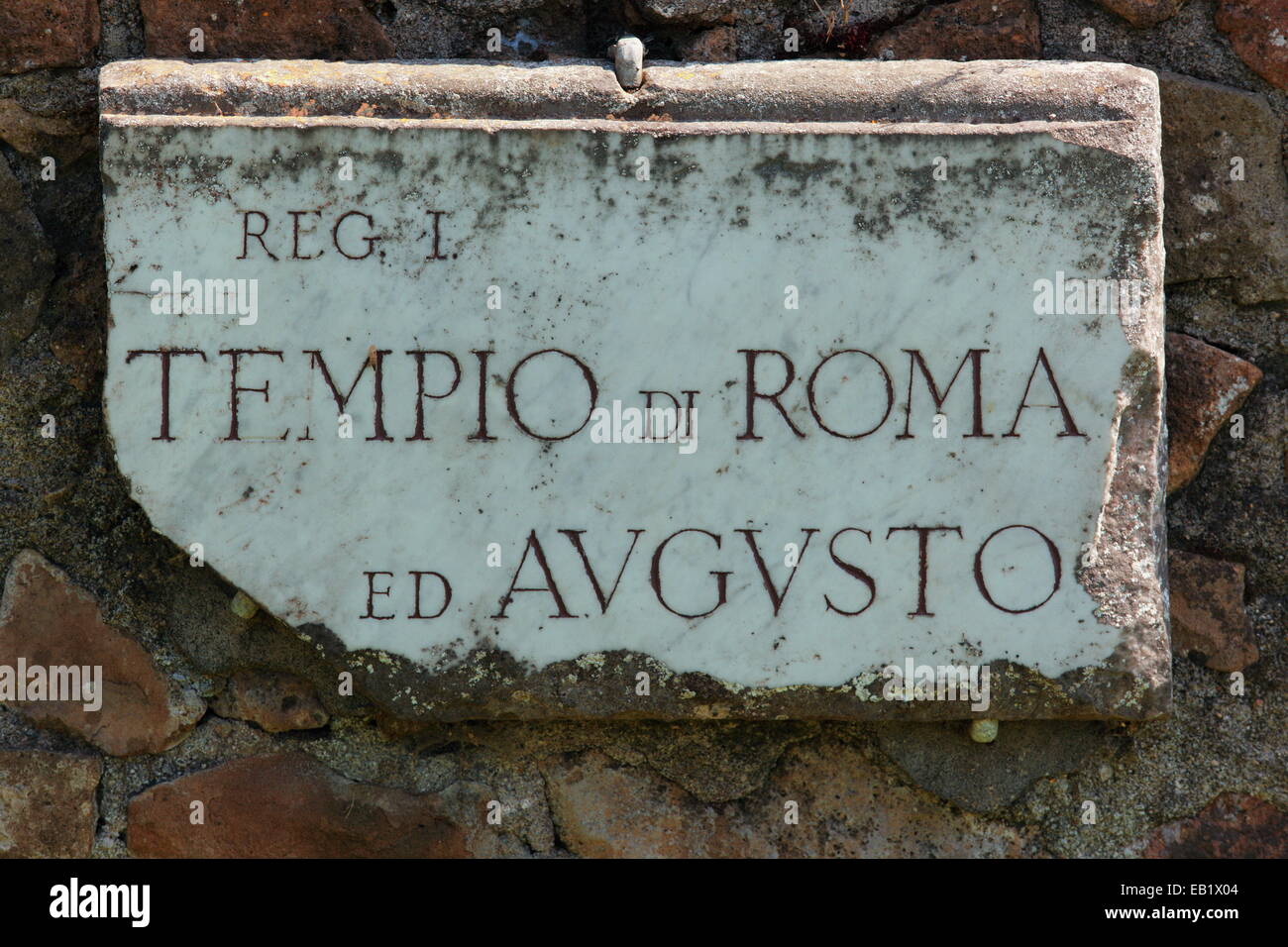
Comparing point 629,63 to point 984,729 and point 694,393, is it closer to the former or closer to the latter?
point 694,393

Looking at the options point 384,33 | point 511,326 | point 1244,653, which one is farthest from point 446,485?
point 1244,653

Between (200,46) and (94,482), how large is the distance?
659mm

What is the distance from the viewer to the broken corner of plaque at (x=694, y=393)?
171 centimetres

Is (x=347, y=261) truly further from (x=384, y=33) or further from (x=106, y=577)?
(x=106, y=577)

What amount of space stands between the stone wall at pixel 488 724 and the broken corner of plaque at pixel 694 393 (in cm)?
14

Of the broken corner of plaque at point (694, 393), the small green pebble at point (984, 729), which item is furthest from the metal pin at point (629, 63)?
the small green pebble at point (984, 729)

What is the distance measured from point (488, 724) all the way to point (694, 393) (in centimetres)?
57

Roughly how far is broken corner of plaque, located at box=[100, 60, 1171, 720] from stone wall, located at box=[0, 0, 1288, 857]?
0.47ft

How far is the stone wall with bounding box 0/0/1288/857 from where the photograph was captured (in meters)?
1.82

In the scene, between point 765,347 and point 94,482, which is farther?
point 94,482

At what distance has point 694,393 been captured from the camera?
1.73 metres

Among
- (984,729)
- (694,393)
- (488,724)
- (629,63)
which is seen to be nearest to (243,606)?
(488,724)

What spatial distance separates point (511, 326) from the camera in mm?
1721

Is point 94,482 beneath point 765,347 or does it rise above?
beneath
